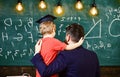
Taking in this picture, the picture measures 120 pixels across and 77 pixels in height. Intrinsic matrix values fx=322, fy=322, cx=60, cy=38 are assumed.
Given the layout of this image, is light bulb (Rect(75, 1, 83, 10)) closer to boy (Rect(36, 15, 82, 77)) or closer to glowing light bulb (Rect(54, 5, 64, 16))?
glowing light bulb (Rect(54, 5, 64, 16))

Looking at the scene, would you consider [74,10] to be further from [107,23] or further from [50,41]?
[50,41]

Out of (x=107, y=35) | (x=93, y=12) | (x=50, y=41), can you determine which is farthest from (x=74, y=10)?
(x=50, y=41)

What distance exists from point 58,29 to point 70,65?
97.7 inches

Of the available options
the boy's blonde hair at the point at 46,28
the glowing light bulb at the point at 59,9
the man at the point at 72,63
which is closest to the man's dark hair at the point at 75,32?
the man at the point at 72,63

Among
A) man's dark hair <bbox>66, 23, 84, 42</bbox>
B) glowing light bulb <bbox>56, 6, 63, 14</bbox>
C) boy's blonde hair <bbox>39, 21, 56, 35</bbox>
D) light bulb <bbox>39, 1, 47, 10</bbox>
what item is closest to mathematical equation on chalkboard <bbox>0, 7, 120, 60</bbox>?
glowing light bulb <bbox>56, 6, 63, 14</bbox>

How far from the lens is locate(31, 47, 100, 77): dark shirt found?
2736 mm

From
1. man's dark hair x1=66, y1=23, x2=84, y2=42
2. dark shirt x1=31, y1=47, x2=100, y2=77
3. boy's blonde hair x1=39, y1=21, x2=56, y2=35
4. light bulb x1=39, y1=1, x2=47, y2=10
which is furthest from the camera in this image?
light bulb x1=39, y1=1, x2=47, y2=10

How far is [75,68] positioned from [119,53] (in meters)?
2.65

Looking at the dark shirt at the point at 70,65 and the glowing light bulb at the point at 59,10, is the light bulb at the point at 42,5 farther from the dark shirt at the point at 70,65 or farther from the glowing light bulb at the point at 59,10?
the dark shirt at the point at 70,65

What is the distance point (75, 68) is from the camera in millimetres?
2777

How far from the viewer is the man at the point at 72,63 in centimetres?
274

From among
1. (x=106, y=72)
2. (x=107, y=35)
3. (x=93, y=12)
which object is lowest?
(x=106, y=72)

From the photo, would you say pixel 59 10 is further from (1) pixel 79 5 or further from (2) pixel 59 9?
(1) pixel 79 5

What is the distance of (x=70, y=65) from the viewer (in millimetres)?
2770
